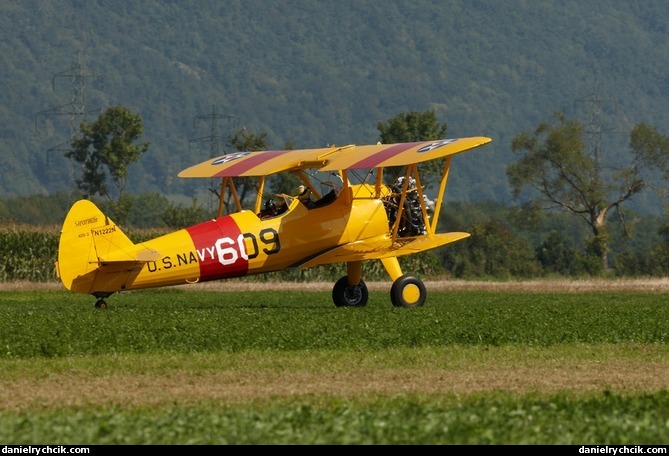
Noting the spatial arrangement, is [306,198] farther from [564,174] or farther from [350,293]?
[564,174]

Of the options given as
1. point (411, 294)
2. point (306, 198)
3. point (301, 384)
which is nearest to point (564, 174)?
point (411, 294)

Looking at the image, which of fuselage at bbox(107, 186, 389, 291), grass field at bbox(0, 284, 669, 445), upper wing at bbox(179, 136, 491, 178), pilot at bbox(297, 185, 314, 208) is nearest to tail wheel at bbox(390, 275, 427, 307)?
grass field at bbox(0, 284, 669, 445)

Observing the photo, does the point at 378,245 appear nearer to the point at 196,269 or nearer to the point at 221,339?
the point at 196,269

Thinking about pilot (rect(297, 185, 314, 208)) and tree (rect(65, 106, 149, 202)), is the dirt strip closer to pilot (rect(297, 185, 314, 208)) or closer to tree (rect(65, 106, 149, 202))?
pilot (rect(297, 185, 314, 208))

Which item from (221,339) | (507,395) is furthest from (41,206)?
(507,395)

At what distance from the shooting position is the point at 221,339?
20875mm

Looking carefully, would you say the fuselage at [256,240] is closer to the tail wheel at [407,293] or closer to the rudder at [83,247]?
the rudder at [83,247]

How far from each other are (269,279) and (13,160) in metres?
158

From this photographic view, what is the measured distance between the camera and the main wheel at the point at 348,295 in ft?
94.9

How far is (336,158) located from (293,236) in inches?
75.1

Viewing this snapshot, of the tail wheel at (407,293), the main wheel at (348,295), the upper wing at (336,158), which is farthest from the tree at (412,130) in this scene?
the tail wheel at (407,293)

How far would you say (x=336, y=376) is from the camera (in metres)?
17.2

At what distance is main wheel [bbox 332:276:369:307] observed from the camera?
28938mm

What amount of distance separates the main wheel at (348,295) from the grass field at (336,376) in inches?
87.7
